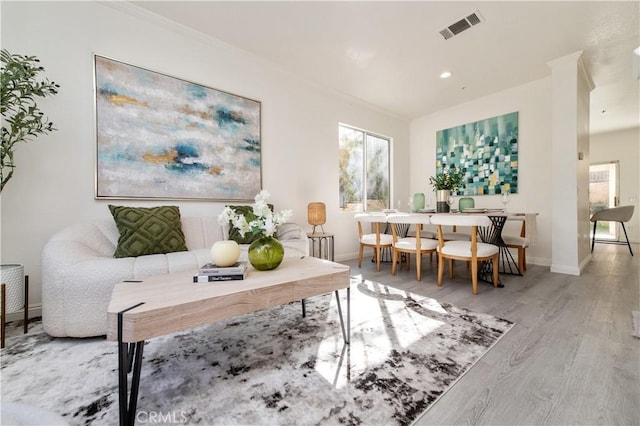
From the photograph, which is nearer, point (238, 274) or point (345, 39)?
point (238, 274)

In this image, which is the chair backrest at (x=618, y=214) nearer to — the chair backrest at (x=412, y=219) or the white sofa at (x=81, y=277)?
the chair backrest at (x=412, y=219)

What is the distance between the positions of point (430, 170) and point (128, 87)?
199 inches

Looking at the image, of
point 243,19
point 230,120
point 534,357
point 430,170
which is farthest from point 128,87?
point 430,170

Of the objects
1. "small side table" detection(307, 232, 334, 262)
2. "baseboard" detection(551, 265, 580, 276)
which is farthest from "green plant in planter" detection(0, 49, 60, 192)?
"baseboard" detection(551, 265, 580, 276)

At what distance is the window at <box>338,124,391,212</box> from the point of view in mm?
4531

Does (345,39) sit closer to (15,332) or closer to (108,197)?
(108,197)

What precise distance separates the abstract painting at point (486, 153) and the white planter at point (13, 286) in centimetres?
556

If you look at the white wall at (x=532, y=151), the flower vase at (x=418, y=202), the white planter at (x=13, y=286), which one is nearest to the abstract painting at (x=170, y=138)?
the white planter at (x=13, y=286)

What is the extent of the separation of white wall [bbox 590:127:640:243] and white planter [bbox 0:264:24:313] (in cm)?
1047

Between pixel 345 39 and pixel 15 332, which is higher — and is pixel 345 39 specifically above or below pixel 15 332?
above

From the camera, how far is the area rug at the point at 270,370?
3.54ft

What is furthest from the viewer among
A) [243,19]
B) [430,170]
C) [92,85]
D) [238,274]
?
[430,170]

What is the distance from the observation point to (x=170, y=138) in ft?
8.80

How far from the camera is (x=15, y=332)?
1.79 m
